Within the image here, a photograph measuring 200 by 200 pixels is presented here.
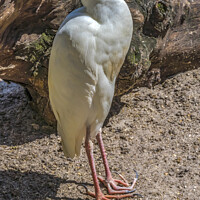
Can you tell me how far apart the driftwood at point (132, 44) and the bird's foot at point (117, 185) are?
0.86 meters

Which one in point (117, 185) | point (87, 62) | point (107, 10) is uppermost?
point (107, 10)

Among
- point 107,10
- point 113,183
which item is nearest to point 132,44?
point 107,10

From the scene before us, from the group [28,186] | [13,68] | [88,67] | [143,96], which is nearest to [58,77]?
[88,67]

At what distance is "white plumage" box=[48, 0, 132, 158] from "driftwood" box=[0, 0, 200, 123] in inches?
20.8

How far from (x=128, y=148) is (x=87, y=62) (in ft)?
3.76

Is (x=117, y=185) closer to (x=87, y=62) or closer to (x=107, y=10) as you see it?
(x=87, y=62)

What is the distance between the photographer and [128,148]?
3287 mm

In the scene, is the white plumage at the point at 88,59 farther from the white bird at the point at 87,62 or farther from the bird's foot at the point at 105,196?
the bird's foot at the point at 105,196

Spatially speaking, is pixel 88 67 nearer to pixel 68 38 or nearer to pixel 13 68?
pixel 68 38

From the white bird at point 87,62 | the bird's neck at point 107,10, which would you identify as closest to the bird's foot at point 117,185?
the white bird at point 87,62

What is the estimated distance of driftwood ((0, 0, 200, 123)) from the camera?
9.55 ft

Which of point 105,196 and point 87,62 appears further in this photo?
point 105,196

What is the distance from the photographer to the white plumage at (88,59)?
237cm

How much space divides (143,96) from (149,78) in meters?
0.19
